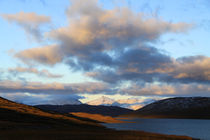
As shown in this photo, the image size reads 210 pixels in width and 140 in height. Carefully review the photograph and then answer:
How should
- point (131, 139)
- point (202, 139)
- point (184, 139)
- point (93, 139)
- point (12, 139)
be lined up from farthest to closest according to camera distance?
point (202, 139) < point (184, 139) < point (131, 139) < point (93, 139) < point (12, 139)

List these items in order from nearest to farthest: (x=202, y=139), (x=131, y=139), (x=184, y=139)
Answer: (x=131, y=139) < (x=184, y=139) < (x=202, y=139)

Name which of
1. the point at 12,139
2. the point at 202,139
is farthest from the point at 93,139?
the point at 202,139

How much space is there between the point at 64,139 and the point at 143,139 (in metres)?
19.2

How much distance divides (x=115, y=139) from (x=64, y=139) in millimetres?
11637

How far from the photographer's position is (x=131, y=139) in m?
54.2

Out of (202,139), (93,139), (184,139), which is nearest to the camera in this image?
(93,139)

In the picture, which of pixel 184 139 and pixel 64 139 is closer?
pixel 64 139

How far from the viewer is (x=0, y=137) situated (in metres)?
47.6

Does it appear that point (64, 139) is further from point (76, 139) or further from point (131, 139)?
point (131, 139)

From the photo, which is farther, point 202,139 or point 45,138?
point 202,139

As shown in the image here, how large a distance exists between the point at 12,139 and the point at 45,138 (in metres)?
6.45

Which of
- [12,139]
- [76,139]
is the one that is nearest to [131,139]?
[76,139]

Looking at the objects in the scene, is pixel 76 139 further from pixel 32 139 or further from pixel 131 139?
pixel 131 139

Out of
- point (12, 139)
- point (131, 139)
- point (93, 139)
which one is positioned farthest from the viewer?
point (131, 139)
